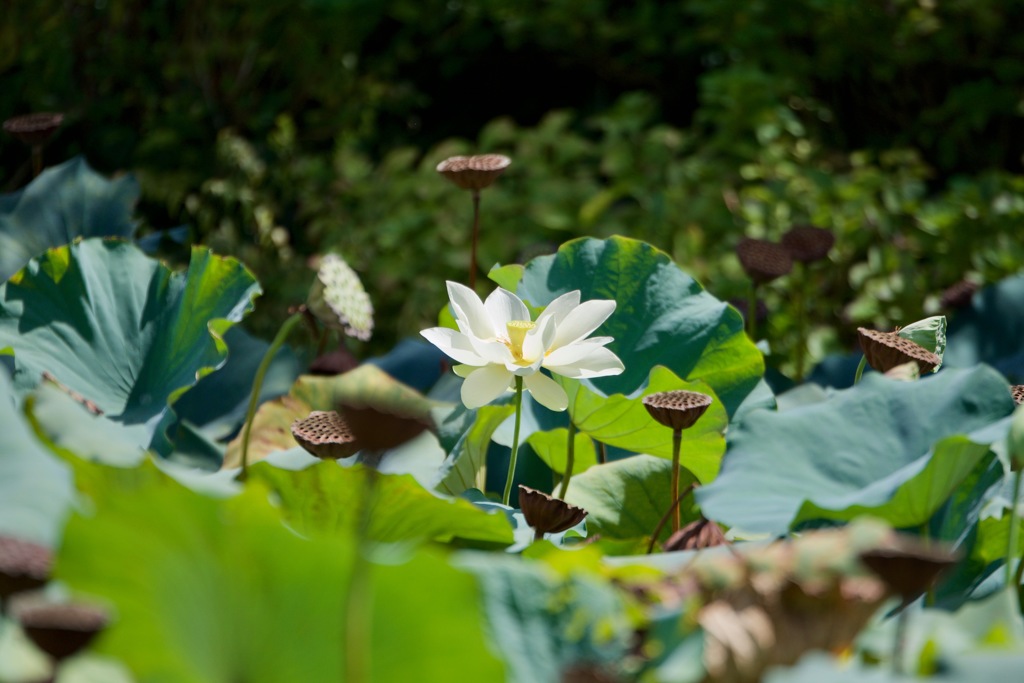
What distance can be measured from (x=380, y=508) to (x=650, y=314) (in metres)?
0.42

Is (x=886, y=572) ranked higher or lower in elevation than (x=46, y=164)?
higher

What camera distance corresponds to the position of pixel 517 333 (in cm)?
89

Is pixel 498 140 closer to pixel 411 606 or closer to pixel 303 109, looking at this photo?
pixel 303 109

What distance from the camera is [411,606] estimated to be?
1.58ft

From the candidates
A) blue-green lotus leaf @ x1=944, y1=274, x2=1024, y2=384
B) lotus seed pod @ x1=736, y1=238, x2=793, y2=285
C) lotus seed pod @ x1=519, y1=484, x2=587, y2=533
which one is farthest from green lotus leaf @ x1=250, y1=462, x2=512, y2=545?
blue-green lotus leaf @ x1=944, y1=274, x2=1024, y2=384

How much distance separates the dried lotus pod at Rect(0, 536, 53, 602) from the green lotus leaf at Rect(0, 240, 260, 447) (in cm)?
55

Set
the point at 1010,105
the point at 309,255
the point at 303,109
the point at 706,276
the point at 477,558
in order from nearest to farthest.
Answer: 1. the point at 477,558
2. the point at 706,276
3. the point at 1010,105
4. the point at 309,255
5. the point at 303,109

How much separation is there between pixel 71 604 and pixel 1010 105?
3374 mm

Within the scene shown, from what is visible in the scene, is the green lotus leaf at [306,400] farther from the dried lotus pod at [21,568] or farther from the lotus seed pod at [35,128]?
the dried lotus pod at [21,568]

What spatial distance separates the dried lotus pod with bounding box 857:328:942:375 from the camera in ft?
2.68

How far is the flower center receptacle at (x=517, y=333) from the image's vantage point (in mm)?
882

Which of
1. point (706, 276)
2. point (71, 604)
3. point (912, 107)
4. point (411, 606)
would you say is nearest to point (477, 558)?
point (411, 606)

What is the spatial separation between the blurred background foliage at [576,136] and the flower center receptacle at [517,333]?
155 centimetres

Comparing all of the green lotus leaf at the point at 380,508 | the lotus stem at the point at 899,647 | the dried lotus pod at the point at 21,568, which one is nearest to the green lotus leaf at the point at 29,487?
the dried lotus pod at the point at 21,568
